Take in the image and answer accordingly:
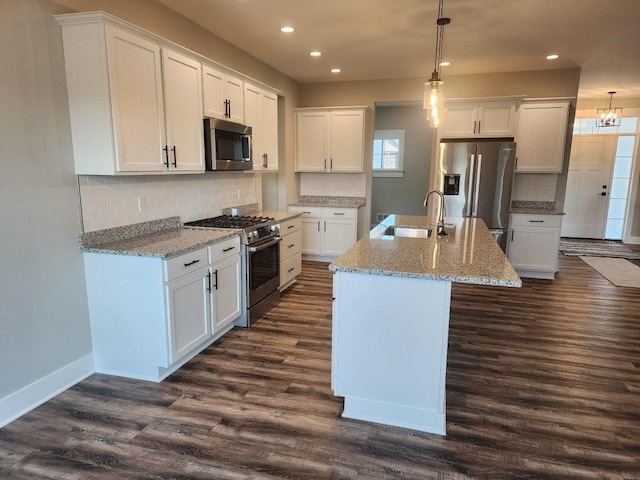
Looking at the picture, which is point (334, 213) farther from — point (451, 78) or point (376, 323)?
point (376, 323)

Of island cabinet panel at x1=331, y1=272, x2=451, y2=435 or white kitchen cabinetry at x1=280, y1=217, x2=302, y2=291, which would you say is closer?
island cabinet panel at x1=331, y1=272, x2=451, y2=435

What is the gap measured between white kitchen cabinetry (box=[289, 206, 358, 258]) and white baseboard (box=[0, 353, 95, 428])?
12.0ft

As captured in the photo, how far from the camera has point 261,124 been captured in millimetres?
4480

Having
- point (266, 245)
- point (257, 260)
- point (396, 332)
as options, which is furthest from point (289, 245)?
point (396, 332)

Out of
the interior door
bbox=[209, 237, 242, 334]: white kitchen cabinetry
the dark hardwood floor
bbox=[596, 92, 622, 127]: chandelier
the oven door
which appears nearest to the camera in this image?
the dark hardwood floor

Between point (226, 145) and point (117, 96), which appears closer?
point (117, 96)

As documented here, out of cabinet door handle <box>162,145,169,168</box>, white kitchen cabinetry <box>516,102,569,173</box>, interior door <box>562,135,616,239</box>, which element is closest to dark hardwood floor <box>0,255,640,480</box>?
cabinet door handle <box>162,145,169,168</box>

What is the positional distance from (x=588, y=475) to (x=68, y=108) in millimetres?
3503

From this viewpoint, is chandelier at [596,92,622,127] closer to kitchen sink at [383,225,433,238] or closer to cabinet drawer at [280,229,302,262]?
kitchen sink at [383,225,433,238]

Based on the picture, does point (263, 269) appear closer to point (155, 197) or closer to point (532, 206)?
point (155, 197)

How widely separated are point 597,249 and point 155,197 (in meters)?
7.50

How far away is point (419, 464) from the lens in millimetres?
1991

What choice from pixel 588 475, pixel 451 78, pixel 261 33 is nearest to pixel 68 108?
pixel 261 33

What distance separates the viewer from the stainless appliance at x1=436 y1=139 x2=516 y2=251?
17.0 ft
